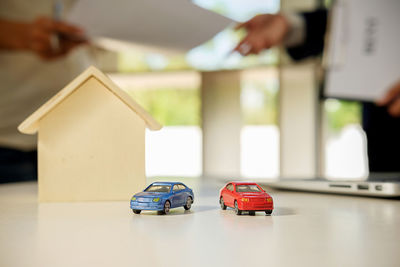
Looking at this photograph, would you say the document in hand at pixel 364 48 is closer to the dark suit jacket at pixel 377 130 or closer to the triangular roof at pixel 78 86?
the dark suit jacket at pixel 377 130

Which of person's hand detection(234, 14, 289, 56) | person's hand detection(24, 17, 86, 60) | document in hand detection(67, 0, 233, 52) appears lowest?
person's hand detection(24, 17, 86, 60)

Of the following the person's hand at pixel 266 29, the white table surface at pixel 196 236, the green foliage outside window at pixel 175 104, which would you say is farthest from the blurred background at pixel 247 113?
the white table surface at pixel 196 236

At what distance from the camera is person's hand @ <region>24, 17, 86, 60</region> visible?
3.91 feet

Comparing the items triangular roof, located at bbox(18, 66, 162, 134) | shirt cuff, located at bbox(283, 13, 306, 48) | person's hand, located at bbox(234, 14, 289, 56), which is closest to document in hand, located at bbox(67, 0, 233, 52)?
person's hand, located at bbox(234, 14, 289, 56)

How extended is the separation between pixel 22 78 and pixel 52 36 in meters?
0.50

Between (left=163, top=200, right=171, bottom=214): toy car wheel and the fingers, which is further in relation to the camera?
the fingers

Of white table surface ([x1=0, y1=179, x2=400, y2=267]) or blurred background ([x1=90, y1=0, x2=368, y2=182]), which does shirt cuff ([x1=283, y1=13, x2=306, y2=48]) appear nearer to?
blurred background ([x1=90, y1=0, x2=368, y2=182])

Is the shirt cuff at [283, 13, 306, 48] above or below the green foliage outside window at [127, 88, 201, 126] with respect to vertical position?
above

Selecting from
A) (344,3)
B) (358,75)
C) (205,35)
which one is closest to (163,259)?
(205,35)

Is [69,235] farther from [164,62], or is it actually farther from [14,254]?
[164,62]

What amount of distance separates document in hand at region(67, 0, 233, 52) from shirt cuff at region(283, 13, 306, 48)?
Result: 792 mm

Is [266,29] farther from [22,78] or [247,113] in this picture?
[247,113]

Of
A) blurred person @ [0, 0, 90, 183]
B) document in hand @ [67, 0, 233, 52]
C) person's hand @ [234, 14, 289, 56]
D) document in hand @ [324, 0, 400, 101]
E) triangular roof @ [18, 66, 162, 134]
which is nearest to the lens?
triangular roof @ [18, 66, 162, 134]

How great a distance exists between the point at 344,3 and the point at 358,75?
1.37 feet
